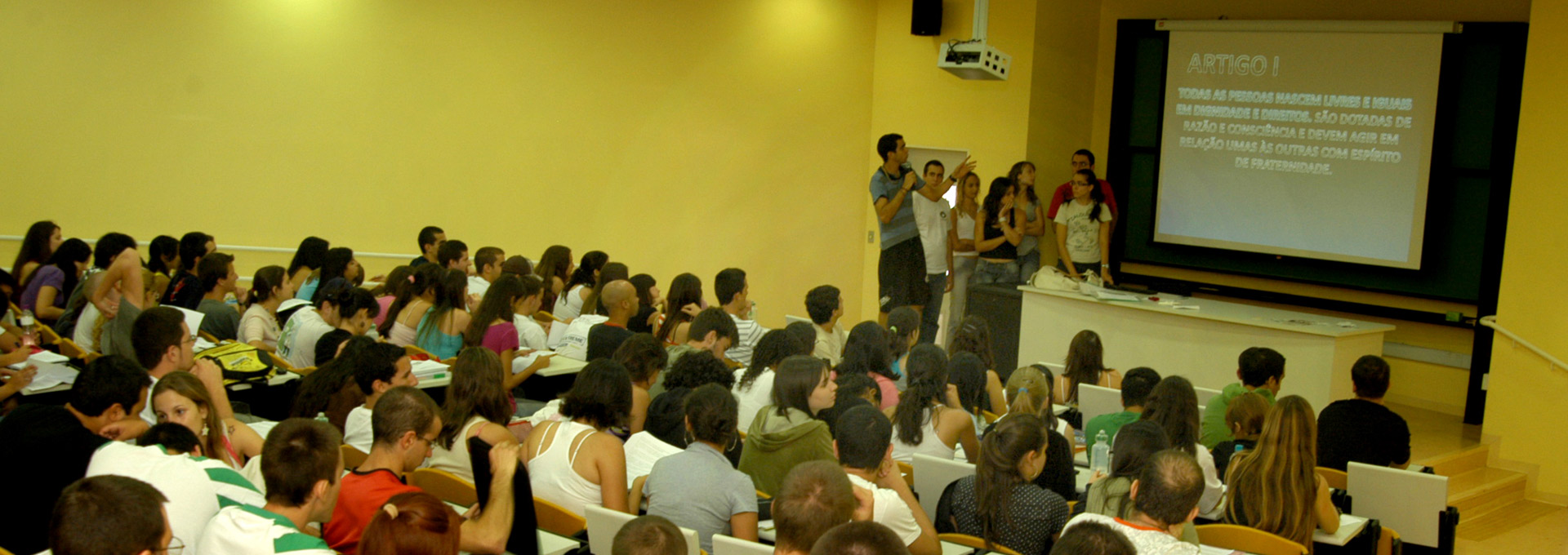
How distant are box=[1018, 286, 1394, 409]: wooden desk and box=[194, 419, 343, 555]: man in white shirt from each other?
19.6 ft

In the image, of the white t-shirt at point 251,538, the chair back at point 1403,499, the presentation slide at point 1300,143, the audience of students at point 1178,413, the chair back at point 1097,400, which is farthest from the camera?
the presentation slide at point 1300,143

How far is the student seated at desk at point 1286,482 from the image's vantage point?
392 centimetres

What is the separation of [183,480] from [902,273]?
5.90 m

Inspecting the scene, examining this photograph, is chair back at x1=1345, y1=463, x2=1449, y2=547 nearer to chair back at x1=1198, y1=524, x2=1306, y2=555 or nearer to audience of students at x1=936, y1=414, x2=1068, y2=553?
chair back at x1=1198, y1=524, x2=1306, y2=555

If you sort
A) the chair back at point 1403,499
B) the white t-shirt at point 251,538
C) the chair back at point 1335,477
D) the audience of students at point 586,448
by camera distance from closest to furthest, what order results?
the white t-shirt at point 251,538 → the audience of students at point 586,448 → the chair back at point 1403,499 → the chair back at point 1335,477

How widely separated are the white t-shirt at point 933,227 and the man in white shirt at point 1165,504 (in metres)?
5.28

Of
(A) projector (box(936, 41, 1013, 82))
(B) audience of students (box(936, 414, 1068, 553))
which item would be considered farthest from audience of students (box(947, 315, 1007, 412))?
(A) projector (box(936, 41, 1013, 82))

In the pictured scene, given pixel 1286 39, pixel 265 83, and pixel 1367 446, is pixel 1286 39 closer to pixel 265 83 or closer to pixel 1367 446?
pixel 1367 446

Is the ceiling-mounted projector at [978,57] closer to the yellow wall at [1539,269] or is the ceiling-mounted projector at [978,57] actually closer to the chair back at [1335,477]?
the yellow wall at [1539,269]

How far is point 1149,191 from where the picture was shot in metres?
9.73

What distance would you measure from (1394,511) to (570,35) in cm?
669

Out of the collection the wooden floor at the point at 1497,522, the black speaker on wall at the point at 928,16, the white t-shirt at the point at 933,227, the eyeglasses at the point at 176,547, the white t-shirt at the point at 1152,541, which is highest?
the black speaker on wall at the point at 928,16

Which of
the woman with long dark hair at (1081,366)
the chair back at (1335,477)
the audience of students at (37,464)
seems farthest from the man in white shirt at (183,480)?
the chair back at (1335,477)

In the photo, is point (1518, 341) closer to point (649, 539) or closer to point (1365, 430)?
point (1365, 430)
